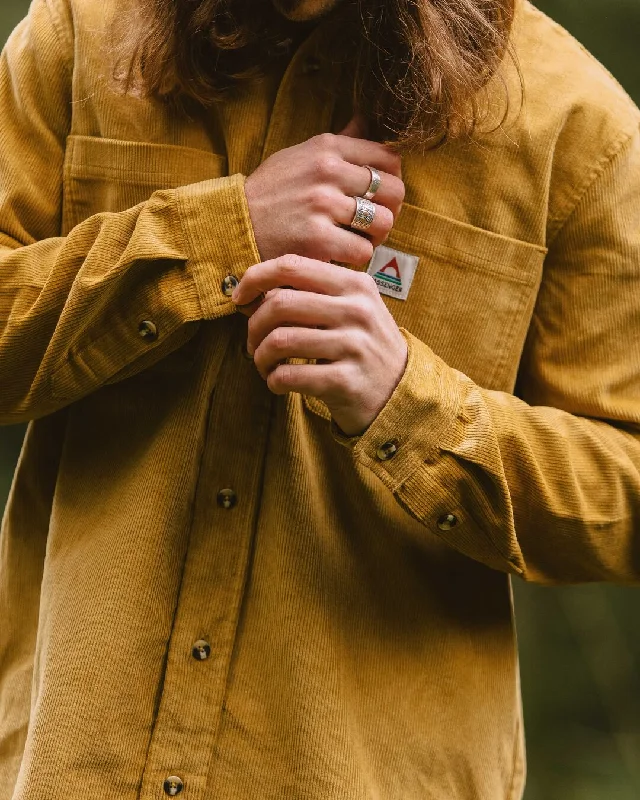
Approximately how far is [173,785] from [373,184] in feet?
2.23

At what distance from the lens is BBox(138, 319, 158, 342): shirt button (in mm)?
1141

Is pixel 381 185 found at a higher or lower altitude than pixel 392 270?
higher

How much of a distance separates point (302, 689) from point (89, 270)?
506mm

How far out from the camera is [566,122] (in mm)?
1270

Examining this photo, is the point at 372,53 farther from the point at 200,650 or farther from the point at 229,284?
the point at 200,650

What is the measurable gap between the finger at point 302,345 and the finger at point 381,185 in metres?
0.17

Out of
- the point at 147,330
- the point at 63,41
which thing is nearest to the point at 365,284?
the point at 147,330

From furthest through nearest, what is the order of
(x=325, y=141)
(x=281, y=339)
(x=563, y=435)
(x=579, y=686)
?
(x=579, y=686), (x=563, y=435), (x=325, y=141), (x=281, y=339)

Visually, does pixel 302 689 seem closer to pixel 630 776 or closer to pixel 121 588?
pixel 121 588

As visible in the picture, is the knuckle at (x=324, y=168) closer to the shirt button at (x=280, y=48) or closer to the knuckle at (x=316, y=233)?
the knuckle at (x=316, y=233)

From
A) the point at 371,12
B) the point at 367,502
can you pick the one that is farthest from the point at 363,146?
the point at 367,502

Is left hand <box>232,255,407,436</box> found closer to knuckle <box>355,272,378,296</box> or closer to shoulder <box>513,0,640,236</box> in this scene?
knuckle <box>355,272,378,296</box>

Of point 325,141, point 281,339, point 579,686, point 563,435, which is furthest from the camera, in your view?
point 579,686

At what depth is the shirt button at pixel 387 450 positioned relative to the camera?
1.12 metres
